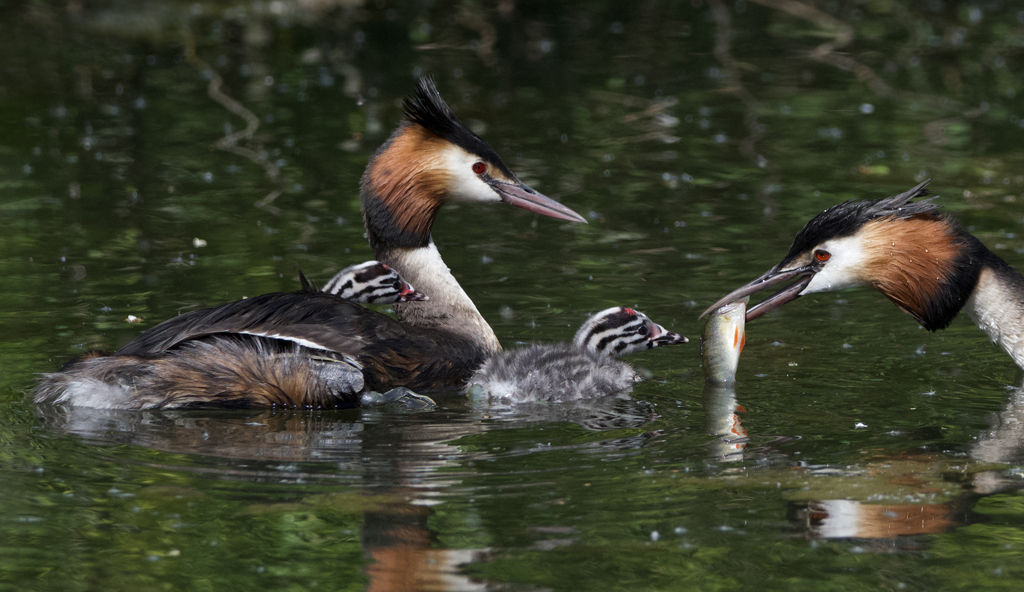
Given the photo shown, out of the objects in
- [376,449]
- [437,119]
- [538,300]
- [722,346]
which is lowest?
[376,449]

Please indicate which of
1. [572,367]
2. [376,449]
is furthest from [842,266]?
[376,449]

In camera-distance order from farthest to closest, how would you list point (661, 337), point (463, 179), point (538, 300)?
point (538, 300) → point (463, 179) → point (661, 337)

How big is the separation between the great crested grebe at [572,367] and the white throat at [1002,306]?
1.61 m

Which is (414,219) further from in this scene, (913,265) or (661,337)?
(913,265)

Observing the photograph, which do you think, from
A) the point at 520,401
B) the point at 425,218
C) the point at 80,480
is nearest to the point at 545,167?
the point at 425,218

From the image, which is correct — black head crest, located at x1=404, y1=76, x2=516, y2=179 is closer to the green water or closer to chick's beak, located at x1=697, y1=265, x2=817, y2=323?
the green water

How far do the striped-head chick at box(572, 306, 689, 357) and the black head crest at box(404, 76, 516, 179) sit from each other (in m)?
1.10

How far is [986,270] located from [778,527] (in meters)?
2.32

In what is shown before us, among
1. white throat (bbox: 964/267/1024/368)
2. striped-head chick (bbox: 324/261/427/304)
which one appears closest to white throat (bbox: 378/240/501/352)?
striped-head chick (bbox: 324/261/427/304)

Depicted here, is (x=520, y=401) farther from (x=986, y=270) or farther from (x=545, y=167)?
(x=545, y=167)

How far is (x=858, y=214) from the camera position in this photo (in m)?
6.53

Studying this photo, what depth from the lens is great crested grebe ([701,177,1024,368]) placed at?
21.3 ft

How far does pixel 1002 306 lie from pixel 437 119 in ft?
9.79

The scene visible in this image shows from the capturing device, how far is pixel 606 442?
584 centimetres
